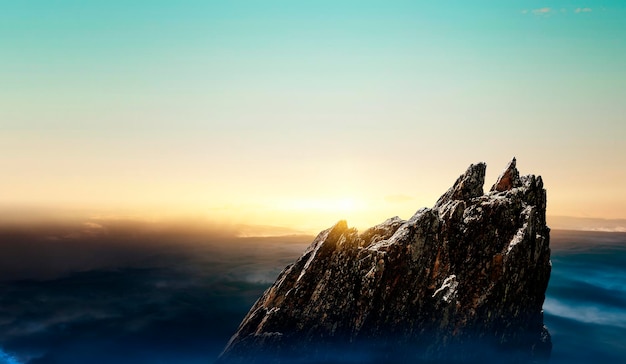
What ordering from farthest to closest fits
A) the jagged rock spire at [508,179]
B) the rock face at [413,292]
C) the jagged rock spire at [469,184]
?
the jagged rock spire at [508,179], the jagged rock spire at [469,184], the rock face at [413,292]

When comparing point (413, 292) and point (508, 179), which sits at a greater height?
point (508, 179)

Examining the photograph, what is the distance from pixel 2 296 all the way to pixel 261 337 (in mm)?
129209

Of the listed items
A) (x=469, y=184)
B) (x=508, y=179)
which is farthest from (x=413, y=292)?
(x=508, y=179)

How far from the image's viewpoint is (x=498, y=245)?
91938 millimetres

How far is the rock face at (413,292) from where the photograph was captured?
281ft

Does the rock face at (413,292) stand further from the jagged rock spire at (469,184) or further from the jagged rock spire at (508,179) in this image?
the jagged rock spire at (508,179)

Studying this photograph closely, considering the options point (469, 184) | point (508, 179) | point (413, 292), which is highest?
point (508, 179)

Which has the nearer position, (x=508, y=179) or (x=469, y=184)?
(x=469, y=184)

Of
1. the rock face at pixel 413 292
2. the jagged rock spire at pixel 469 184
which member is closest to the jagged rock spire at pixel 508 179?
the rock face at pixel 413 292

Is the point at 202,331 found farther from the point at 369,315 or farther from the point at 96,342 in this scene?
the point at 369,315

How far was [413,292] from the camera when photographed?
88062 millimetres

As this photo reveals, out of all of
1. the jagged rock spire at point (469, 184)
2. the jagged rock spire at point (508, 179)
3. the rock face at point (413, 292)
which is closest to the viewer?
the rock face at point (413, 292)

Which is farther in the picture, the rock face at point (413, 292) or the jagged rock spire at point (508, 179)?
the jagged rock spire at point (508, 179)

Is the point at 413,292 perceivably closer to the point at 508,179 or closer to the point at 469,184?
the point at 469,184
